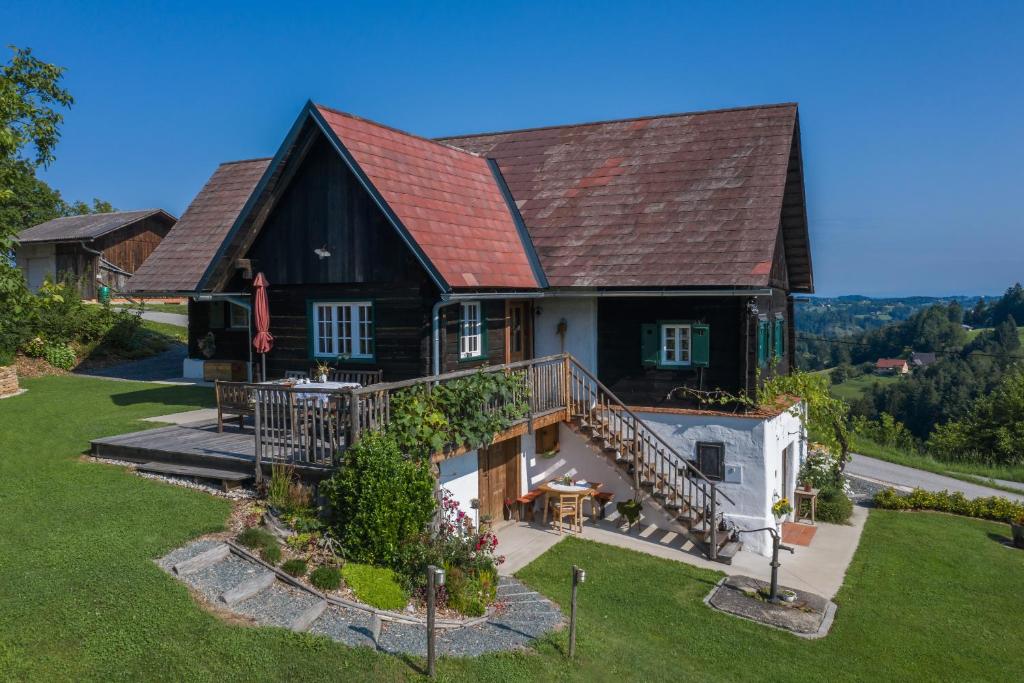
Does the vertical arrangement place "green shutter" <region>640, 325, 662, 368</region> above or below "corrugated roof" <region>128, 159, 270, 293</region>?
below

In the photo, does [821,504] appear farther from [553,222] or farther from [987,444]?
[987,444]

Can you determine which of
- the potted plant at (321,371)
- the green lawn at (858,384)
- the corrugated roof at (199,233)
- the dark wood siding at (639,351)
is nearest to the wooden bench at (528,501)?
the dark wood siding at (639,351)

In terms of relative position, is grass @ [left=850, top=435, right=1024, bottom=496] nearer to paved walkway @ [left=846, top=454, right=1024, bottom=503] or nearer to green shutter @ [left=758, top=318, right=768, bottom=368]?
paved walkway @ [left=846, top=454, right=1024, bottom=503]

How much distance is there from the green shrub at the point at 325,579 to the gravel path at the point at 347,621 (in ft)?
0.77

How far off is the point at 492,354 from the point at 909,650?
371 inches

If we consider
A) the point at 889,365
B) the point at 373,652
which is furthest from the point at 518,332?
the point at 889,365

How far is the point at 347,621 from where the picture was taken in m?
9.27

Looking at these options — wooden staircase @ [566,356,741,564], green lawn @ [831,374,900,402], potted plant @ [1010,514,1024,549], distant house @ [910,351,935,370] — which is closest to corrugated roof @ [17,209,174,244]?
wooden staircase @ [566,356,741,564]

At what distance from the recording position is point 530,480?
1716cm

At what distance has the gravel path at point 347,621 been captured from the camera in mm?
8992

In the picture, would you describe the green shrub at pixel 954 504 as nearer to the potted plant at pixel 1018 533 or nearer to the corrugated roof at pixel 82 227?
the potted plant at pixel 1018 533

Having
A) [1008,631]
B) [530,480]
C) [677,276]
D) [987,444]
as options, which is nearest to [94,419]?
[530,480]

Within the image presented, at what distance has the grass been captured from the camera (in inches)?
1100

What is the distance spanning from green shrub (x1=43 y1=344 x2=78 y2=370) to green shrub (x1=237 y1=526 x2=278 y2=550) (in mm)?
19895
